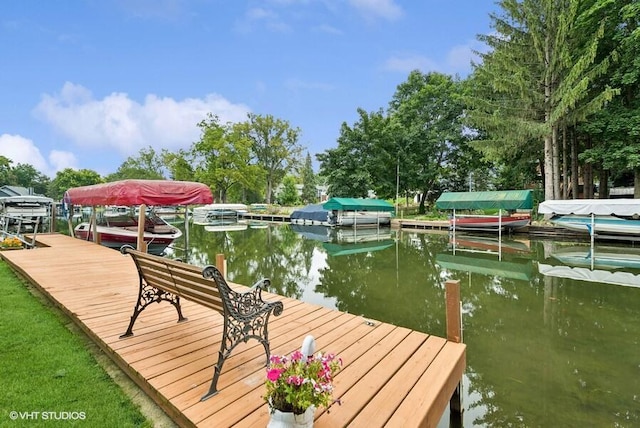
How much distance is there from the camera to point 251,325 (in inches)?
95.0

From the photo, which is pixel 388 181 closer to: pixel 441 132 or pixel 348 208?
pixel 441 132

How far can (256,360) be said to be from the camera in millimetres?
2727

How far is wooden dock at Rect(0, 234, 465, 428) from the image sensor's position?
6.62 ft

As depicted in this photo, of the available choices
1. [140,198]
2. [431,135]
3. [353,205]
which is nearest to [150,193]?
[140,198]

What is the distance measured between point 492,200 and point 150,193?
45.6 feet

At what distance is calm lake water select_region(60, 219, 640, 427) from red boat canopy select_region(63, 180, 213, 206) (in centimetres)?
235

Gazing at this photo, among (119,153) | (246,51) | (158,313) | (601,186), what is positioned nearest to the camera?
(158,313)

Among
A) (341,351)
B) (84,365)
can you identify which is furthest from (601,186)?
(84,365)

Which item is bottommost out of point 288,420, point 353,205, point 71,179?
point 288,420

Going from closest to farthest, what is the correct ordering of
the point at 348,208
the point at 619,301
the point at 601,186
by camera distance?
1. the point at 619,301
2. the point at 601,186
3. the point at 348,208

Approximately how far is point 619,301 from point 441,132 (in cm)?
2267

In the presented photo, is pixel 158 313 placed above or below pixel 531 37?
below

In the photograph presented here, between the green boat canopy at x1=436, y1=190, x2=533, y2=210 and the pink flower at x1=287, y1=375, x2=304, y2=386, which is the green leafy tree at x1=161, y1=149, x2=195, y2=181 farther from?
the pink flower at x1=287, y1=375, x2=304, y2=386

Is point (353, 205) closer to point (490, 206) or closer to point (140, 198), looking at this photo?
point (490, 206)
